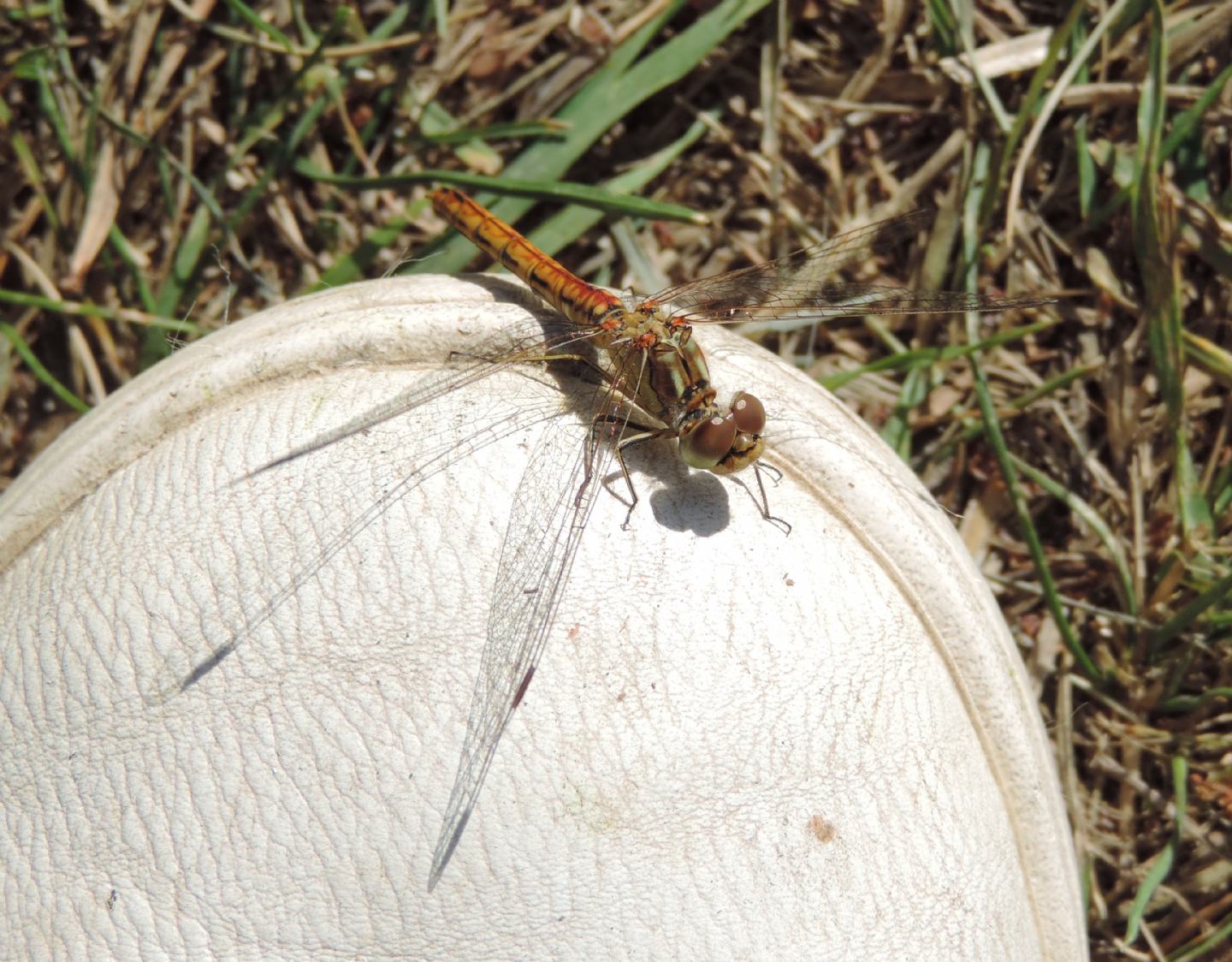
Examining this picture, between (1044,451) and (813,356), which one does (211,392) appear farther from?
(1044,451)

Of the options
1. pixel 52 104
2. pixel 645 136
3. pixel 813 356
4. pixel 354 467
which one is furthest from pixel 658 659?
pixel 52 104

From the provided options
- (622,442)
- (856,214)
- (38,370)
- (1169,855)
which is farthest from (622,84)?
(1169,855)

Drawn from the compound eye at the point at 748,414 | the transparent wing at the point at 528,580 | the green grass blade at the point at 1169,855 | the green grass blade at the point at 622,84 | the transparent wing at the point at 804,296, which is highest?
the green grass blade at the point at 622,84

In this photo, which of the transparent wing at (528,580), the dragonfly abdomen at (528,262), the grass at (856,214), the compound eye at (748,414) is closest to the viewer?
the transparent wing at (528,580)

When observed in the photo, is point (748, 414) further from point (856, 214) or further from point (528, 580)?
point (856, 214)

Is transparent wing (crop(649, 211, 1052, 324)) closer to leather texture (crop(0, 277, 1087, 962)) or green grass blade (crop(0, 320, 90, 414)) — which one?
leather texture (crop(0, 277, 1087, 962))

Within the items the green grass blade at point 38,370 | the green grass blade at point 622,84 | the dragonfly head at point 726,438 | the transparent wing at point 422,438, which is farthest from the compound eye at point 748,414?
the green grass blade at point 38,370

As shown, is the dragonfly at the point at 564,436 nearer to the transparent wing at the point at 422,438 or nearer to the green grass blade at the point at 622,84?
the transparent wing at the point at 422,438
